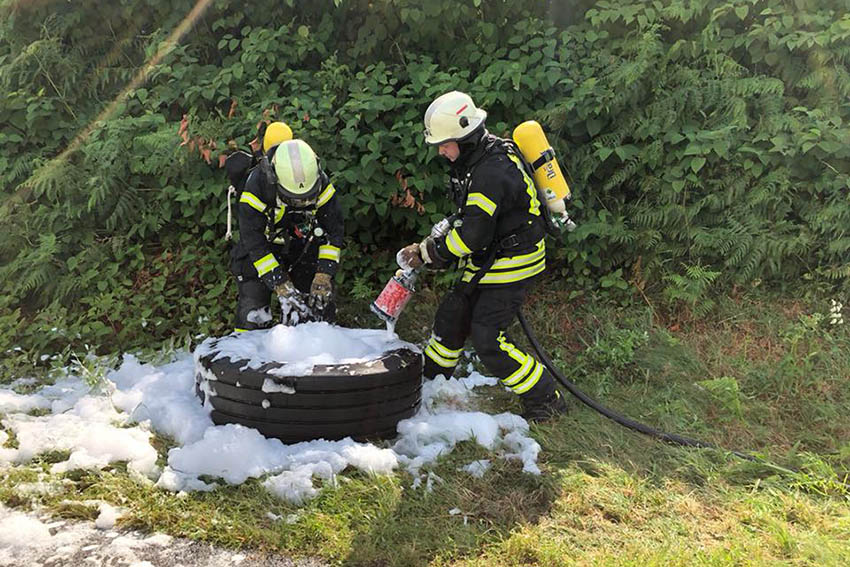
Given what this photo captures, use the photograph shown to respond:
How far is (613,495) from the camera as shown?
341cm

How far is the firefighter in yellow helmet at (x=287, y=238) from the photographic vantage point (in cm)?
416

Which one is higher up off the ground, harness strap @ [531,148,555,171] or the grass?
harness strap @ [531,148,555,171]

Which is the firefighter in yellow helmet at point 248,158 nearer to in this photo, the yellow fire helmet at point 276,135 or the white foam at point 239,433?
the yellow fire helmet at point 276,135

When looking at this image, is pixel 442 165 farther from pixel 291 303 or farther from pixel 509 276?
pixel 291 303

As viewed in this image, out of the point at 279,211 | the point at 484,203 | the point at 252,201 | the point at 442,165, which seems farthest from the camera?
the point at 442,165

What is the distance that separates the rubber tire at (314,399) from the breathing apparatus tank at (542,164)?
145cm

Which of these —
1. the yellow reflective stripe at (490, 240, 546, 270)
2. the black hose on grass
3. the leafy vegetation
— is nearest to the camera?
the black hose on grass

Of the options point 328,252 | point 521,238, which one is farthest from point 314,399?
point 521,238

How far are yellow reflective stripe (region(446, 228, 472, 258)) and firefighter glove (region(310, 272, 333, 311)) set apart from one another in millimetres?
1014

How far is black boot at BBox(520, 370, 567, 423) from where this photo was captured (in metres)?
4.21

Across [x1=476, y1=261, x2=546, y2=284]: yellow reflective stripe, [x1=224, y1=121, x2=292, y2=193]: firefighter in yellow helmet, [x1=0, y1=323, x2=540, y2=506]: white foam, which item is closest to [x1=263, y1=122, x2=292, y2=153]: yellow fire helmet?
[x1=224, y1=121, x2=292, y2=193]: firefighter in yellow helmet

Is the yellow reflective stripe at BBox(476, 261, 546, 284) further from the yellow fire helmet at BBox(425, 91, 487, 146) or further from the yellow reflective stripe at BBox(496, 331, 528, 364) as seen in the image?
the yellow fire helmet at BBox(425, 91, 487, 146)

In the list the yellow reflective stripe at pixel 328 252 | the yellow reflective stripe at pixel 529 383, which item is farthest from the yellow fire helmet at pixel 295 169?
the yellow reflective stripe at pixel 529 383

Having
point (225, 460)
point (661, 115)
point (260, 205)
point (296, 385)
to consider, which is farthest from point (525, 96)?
point (225, 460)
